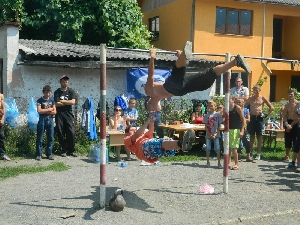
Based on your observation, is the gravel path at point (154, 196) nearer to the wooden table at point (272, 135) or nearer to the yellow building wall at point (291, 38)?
the wooden table at point (272, 135)

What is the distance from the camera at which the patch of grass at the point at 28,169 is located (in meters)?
9.35

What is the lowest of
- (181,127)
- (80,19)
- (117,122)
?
(181,127)

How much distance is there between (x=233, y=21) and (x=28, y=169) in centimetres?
1603

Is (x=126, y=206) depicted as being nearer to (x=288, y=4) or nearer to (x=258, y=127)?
(x=258, y=127)

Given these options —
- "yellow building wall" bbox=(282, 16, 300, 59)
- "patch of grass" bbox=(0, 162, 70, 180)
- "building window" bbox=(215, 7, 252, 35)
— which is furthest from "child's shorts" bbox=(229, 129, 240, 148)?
"yellow building wall" bbox=(282, 16, 300, 59)

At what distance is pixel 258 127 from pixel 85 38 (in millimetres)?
12140

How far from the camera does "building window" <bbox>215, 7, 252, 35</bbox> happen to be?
74.3 ft

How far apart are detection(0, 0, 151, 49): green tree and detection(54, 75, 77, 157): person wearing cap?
911cm

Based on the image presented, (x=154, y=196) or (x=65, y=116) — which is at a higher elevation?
(x=65, y=116)

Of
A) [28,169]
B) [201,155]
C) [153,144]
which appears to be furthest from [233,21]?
[153,144]

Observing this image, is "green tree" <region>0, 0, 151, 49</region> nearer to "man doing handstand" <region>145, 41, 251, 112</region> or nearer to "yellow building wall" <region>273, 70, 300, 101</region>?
"yellow building wall" <region>273, 70, 300, 101</region>

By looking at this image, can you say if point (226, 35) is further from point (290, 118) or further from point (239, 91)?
point (290, 118)

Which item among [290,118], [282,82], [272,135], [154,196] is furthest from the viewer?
[282,82]

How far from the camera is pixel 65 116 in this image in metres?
11.8
